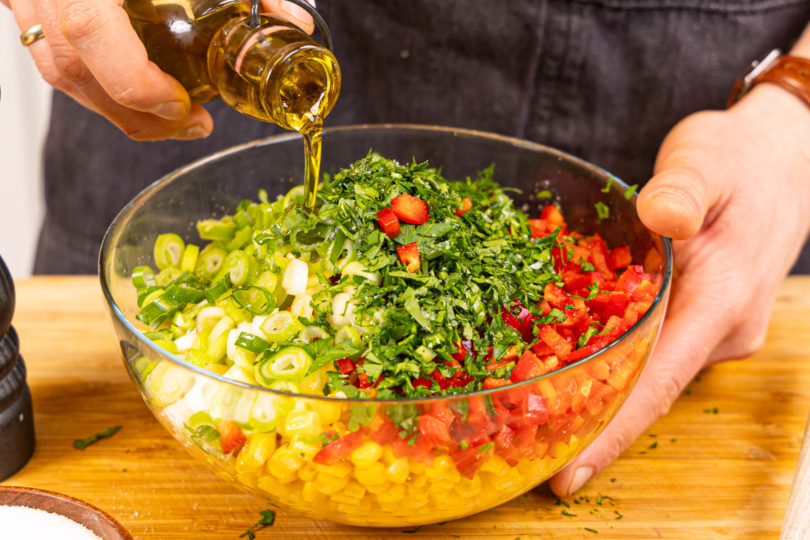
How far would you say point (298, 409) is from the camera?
3.14ft

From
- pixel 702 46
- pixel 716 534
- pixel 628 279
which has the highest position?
pixel 702 46

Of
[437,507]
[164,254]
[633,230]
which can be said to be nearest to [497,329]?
[437,507]

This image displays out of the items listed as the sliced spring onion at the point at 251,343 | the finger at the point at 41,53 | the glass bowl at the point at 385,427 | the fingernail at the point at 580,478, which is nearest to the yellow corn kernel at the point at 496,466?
the glass bowl at the point at 385,427

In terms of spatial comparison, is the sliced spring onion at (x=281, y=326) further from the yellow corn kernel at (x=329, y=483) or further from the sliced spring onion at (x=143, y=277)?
the sliced spring onion at (x=143, y=277)

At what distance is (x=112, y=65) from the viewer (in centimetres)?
128

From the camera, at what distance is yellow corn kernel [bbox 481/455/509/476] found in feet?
3.43

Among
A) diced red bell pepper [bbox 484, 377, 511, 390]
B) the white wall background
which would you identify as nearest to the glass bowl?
diced red bell pepper [bbox 484, 377, 511, 390]

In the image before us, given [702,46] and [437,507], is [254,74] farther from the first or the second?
[702,46]

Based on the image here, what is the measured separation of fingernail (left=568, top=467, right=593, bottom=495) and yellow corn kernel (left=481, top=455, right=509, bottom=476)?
33 cm

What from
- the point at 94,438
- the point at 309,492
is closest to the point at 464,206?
the point at 309,492

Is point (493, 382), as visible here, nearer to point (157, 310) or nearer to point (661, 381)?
point (661, 381)

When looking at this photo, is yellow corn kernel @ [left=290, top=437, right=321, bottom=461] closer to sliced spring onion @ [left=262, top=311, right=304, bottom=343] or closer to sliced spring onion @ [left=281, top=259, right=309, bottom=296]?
sliced spring onion @ [left=262, top=311, right=304, bottom=343]

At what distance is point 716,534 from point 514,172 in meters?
1.00

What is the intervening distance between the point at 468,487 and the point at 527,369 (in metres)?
0.23
